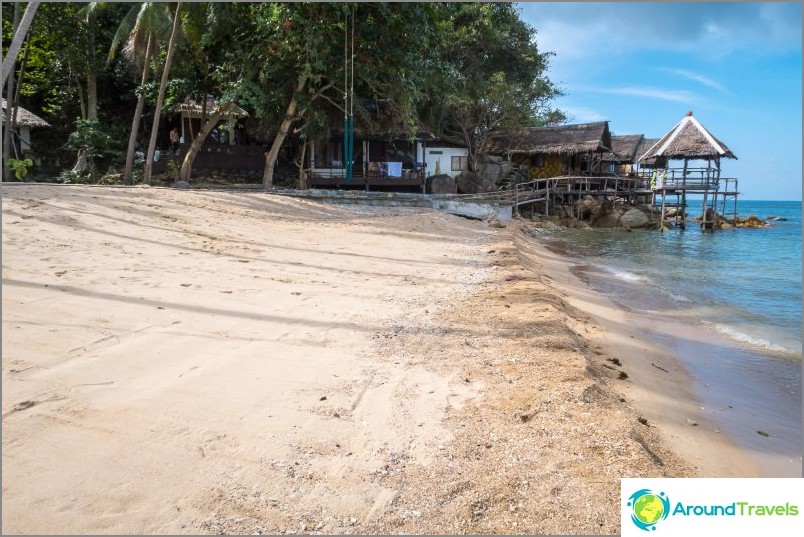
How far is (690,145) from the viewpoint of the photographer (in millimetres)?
27578

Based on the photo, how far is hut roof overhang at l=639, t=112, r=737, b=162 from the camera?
27.0 m

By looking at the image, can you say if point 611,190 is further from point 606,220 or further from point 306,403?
point 306,403

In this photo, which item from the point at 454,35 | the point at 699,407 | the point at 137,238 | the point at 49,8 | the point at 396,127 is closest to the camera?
the point at 699,407

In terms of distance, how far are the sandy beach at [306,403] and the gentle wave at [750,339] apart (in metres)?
1.66

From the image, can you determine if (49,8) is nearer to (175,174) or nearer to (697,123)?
(175,174)

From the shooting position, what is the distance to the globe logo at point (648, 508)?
7.38ft

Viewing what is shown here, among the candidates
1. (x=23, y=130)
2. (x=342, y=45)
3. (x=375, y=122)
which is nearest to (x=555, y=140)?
(x=375, y=122)

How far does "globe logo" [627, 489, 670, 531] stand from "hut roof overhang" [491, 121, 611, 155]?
2782 cm

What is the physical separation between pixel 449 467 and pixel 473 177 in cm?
2490

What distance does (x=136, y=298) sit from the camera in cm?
472

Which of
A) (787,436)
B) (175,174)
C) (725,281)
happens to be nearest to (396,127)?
(175,174)

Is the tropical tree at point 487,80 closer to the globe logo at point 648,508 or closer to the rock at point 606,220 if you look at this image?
the rock at point 606,220

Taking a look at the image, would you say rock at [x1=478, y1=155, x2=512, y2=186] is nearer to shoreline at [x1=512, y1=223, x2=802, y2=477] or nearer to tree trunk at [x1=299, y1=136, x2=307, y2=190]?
tree trunk at [x1=299, y1=136, x2=307, y2=190]

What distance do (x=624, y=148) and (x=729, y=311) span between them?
97.8 feet
